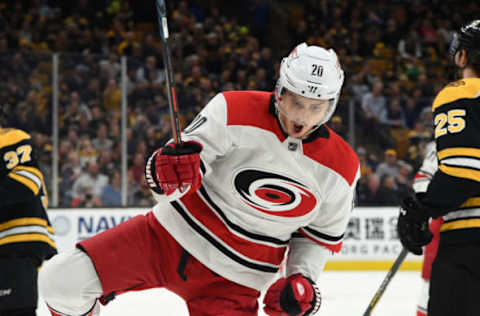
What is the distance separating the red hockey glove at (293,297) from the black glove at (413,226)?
330mm

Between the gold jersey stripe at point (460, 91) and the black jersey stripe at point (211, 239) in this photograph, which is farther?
the black jersey stripe at point (211, 239)

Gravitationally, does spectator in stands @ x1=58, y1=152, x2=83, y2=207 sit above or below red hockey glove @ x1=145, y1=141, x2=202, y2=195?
below

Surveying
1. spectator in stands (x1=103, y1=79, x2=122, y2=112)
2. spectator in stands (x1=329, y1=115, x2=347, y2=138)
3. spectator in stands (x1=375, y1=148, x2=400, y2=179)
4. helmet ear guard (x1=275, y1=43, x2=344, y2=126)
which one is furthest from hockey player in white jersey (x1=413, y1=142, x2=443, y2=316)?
spectator in stands (x1=103, y1=79, x2=122, y2=112)

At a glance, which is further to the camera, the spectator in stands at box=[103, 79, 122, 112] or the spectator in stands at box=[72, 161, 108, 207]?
the spectator in stands at box=[103, 79, 122, 112]

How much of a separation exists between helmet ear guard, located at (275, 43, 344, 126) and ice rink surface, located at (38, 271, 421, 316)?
228 centimetres

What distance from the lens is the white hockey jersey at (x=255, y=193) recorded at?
212cm

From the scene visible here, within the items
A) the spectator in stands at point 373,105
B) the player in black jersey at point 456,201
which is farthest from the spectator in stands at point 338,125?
the player in black jersey at point 456,201

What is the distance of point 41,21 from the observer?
330 inches

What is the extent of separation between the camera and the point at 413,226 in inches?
81.4

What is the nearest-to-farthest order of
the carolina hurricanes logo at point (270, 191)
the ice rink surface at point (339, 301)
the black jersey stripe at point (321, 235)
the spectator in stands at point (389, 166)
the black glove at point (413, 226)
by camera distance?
1. the black glove at point (413, 226)
2. the carolina hurricanes logo at point (270, 191)
3. the black jersey stripe at point (321, 235)
4. the ice rink surface at point (339, 301)
5. the spectator in stands at point (389, 166)

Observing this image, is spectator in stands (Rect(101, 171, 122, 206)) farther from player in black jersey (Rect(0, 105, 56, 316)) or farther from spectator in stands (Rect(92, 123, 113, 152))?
player in black jersey (Rect(0, 105, 56, 316))

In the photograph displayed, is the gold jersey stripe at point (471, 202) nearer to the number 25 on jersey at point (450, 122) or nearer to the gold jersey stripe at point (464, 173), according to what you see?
the gold jersey stripe at point (464, 173)

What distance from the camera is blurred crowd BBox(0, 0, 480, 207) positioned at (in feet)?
19.2

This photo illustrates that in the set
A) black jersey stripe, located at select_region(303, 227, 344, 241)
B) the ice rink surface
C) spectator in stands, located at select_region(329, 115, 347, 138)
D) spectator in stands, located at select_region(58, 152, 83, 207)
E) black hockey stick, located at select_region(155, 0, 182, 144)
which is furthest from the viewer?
spectator in stands, located at select_region(329, 115, 347, 138)
